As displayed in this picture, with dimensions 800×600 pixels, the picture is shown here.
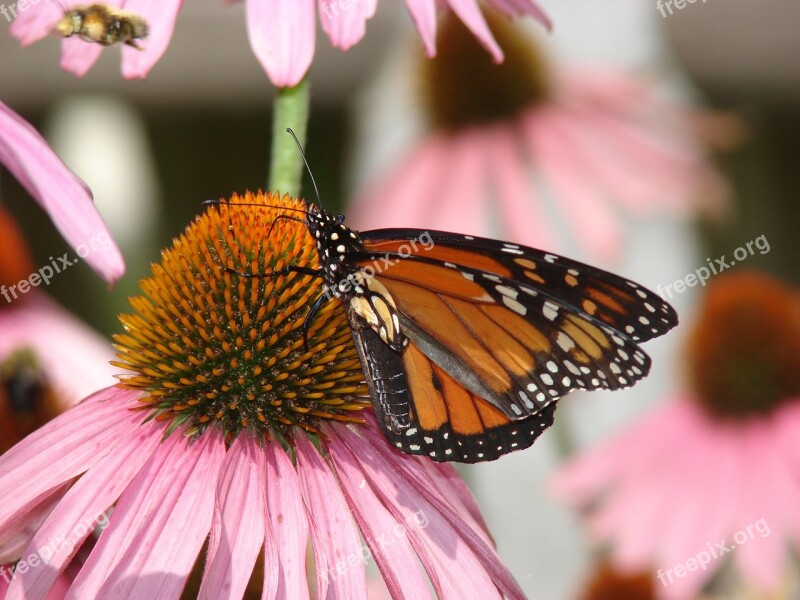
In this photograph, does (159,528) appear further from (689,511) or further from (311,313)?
(689,511)

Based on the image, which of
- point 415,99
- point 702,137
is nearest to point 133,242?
point 415,99

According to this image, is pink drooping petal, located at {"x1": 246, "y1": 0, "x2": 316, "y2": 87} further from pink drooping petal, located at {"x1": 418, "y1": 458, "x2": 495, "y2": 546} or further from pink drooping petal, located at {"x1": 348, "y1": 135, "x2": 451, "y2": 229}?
pink drooping petal, located at {"x1": 348, "y1": 135, "x2": 451, "y2": 229}

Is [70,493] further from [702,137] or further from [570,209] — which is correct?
[702,137]

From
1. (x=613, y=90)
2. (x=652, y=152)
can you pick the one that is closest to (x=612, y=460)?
Result: (x=652, y=152)

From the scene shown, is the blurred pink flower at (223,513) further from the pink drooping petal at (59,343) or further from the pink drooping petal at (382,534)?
the pink drooping petal at (59,343)

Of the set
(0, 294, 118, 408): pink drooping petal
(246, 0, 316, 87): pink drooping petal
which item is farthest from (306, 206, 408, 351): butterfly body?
(0, 294, 118, 408): pink drooping petal

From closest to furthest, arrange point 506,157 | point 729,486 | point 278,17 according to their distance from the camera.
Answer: point 278,17
point 729,486
point 506,157
